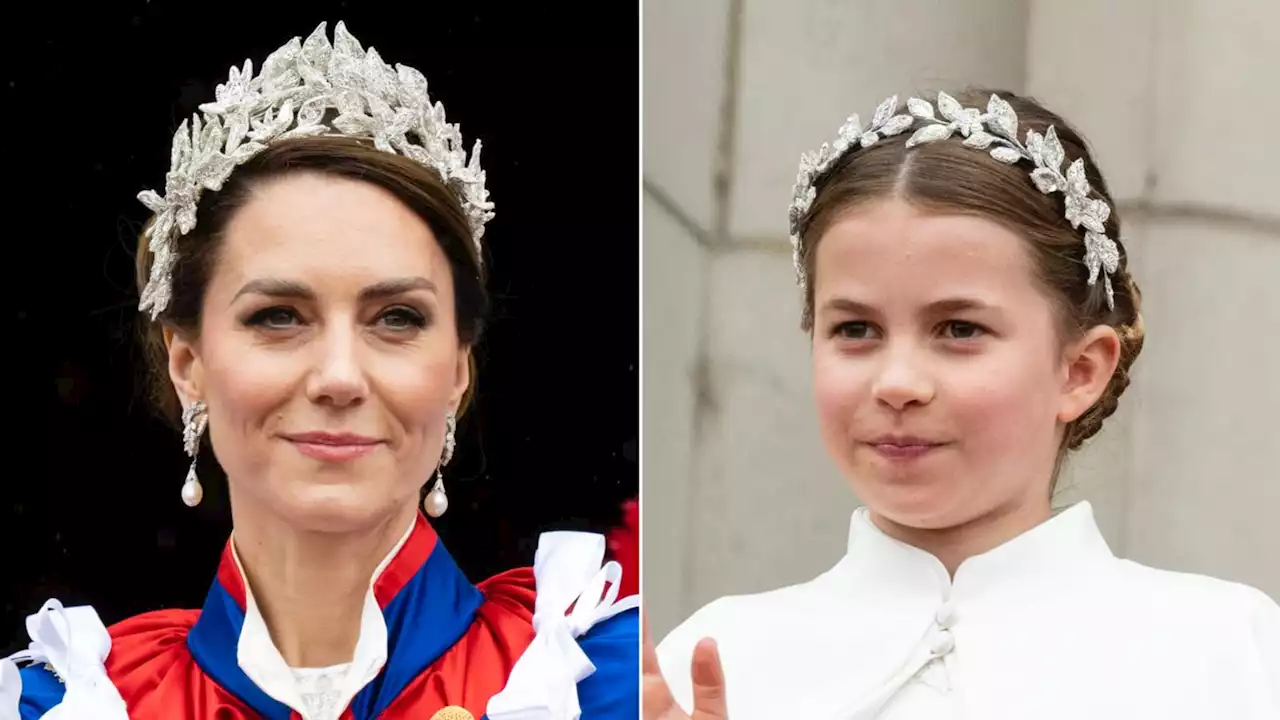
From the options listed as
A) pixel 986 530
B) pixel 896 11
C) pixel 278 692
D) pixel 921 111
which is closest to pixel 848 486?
pixel 986 530

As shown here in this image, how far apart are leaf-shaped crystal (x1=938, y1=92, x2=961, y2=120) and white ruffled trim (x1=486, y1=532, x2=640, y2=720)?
757 millimetres

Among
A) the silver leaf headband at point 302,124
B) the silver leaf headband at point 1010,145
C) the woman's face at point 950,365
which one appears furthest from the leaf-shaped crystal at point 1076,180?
the silver leaf headband at point 302,124

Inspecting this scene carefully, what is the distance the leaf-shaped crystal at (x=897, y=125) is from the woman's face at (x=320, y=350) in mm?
647

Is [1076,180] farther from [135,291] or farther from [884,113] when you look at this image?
[135,291]

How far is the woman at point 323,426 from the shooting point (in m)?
2.06

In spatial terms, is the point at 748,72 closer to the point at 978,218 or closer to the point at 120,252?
the point at 978,218

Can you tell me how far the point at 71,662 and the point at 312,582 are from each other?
36 centimetres

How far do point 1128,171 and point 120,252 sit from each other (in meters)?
1.41

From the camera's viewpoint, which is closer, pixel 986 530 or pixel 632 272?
pixel 986 530

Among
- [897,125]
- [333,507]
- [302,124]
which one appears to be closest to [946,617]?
[897,125]

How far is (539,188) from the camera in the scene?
221 cm

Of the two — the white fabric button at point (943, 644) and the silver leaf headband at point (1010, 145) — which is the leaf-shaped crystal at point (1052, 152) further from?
the white fabric button at point (943, 644)

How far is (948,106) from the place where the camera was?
6.73 feet

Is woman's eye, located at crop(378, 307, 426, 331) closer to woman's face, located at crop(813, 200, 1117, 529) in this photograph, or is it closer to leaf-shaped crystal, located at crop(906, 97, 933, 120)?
woman's face, located at crop(813, 200, 1117, 529)
